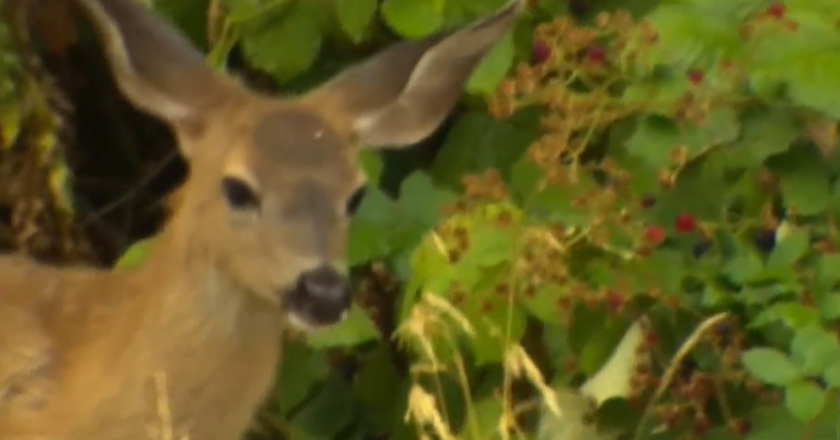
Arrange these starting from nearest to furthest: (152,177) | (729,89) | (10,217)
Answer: (729,89), (10,217), (152,177)

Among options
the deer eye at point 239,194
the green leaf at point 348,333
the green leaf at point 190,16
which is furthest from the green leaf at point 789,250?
the green leaf at point 190,16

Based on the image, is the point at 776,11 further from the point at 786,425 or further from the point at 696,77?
the point at 786,425

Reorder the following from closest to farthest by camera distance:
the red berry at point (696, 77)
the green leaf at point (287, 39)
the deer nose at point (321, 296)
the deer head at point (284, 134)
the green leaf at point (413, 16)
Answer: the deer nose at point (321, 296), the deer head at point (284, 134), the red berry at point (696, 77), the green leaf at point (413, 16), the green leaf at point (287, 39)

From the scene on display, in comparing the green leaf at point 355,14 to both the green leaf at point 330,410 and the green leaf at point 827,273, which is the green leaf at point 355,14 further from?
the green leaf at point 827,273

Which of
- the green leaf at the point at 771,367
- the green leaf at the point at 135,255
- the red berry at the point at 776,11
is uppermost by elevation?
the red berry at the point at 776,11

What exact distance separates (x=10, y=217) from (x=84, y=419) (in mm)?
1127

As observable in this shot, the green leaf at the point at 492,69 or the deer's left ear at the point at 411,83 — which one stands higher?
the deer's left ear at the point at 411,83

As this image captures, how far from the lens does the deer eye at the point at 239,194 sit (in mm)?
2678

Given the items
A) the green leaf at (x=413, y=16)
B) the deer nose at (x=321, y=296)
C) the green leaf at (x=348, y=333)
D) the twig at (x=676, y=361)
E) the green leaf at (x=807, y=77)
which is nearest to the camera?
→ the deer nose at (x=321, y=296)

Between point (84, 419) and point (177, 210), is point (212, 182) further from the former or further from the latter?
point (84, 419)

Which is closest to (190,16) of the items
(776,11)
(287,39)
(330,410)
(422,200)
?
(287,39)

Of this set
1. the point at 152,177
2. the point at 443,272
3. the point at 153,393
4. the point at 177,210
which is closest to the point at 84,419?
the point at 153,393

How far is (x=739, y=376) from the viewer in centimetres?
294

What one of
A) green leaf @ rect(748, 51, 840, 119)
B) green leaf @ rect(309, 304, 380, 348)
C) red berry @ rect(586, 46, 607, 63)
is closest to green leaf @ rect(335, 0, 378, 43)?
red berry @ rect(586, 46, 607, 63)
